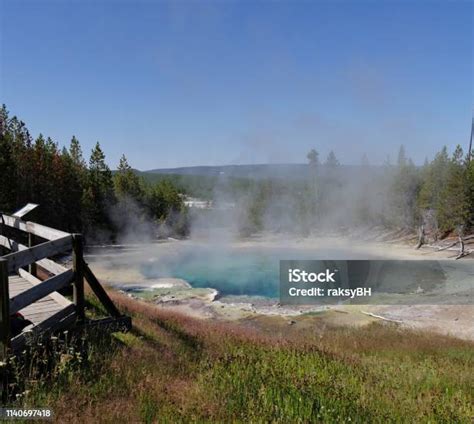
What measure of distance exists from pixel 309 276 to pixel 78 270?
29752 mm

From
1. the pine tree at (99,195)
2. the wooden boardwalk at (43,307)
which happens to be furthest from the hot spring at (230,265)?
A: the wooden boardwalk at (43,307)

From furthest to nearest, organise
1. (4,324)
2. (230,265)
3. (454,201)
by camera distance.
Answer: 1. (454,201)
2. (230,265)
3. (4,324)

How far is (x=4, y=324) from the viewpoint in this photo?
4379 mm

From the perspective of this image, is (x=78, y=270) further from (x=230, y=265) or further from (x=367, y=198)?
(x=367, y=198)

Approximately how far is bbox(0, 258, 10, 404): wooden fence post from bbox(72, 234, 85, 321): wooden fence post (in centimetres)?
119

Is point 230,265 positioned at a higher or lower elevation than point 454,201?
lower

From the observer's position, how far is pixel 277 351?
23.7ft

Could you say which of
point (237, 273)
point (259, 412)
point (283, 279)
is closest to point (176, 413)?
point (259, 412)

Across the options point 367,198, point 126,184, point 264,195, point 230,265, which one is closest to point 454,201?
point 367,198

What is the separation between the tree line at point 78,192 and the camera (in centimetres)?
4238

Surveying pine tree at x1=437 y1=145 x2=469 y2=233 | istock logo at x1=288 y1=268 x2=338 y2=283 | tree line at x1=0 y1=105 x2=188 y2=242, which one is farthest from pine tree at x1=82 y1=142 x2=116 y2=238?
pine tree at x1=437 y1=145 x2=469 y2=233

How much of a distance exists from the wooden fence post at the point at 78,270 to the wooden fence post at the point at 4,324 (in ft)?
3.90

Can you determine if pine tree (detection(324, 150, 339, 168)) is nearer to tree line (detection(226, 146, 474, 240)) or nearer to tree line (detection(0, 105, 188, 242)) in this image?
tree line (detection(226, 146, 474, 240))

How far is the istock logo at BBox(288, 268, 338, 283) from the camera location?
31922mm
